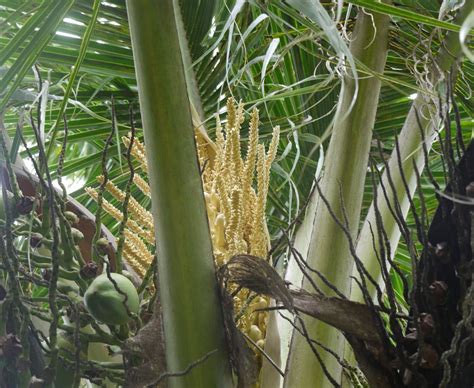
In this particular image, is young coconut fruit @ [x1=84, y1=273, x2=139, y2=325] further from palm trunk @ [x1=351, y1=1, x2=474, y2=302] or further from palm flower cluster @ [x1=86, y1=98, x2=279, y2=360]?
palm trunk @ [x1=351, y1=1, x2=474, y2=302]

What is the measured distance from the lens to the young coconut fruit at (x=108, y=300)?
0.65 metres

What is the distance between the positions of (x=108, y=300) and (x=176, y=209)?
119 millimetres

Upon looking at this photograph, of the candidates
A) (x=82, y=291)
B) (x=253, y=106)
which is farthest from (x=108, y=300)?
(x=253, y=106)

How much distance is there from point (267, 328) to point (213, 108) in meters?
0.54

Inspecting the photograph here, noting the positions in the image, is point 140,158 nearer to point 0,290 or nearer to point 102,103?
point 0,290

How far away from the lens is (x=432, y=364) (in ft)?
2.21

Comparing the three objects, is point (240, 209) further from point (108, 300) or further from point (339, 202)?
point (108, 300)

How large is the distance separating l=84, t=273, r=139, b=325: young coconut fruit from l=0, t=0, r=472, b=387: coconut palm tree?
0.06 metres

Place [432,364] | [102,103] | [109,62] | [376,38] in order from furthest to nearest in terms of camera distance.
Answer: [102,103], [109,62], [376,38], [432,364]

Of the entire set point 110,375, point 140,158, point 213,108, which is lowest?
point 110,375

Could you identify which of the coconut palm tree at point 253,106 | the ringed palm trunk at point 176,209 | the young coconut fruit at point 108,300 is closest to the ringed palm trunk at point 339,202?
the coconut palm tree at point 253,106

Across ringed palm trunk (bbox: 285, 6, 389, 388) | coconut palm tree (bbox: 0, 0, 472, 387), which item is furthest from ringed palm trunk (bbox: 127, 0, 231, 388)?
ringed palm trunk (bbox: 285, 6, 389, 388)

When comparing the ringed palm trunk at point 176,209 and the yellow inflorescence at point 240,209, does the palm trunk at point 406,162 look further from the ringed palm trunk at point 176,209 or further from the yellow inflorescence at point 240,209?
the ringed palm trunk at point 176,209

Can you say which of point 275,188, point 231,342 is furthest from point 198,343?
point 275,188
